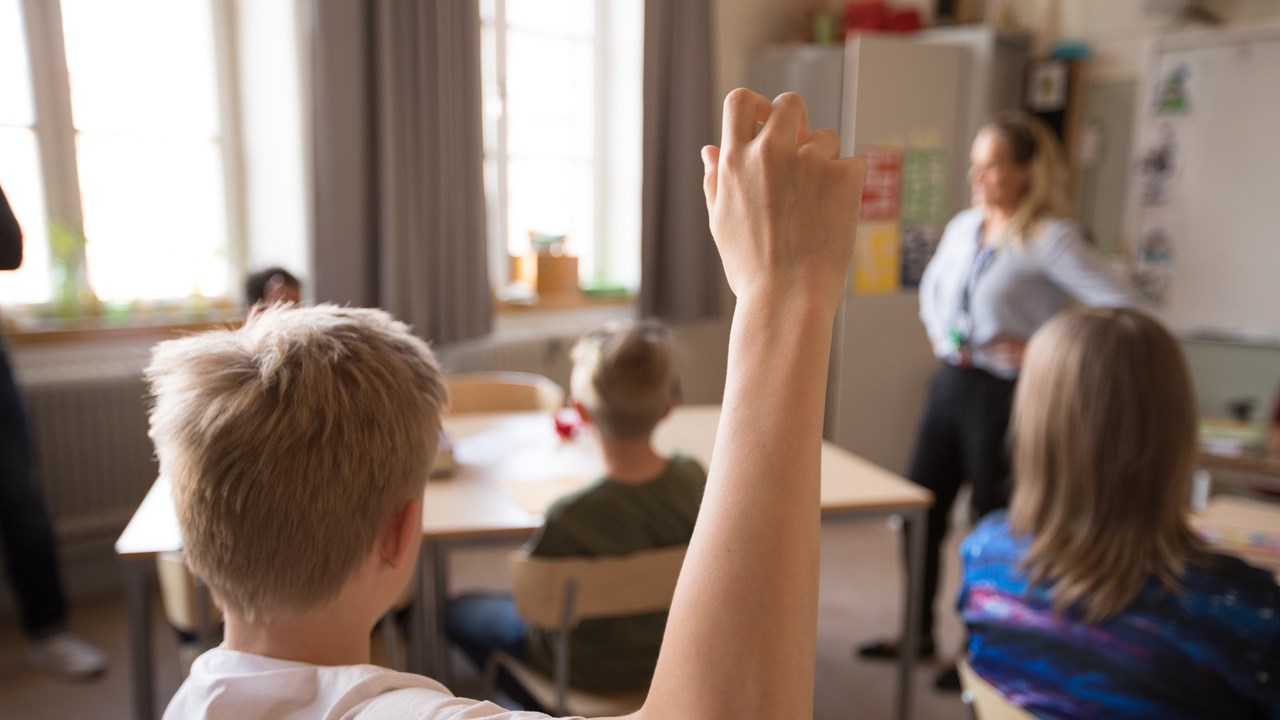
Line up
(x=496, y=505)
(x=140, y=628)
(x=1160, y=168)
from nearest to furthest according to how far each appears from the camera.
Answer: (x=140, y=628)
(x=496, y=505)
(x=1160, y=168)

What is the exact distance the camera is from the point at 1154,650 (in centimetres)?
115

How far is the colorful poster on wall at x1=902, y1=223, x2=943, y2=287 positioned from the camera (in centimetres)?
314

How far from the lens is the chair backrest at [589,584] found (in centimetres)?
152

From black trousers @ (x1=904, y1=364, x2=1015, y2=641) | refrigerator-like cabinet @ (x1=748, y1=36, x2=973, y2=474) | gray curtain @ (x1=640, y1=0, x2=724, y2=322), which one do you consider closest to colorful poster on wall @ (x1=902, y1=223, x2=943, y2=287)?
refrigerator-like cabinet @ (x1=748, y1=36, x2=973, y2=474)

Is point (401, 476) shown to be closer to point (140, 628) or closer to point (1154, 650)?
point (1154, 650)

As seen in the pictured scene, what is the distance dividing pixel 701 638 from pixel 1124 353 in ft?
3.49

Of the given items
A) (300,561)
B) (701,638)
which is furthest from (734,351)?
(300,561)

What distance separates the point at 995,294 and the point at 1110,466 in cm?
133

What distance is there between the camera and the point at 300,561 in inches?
26.5

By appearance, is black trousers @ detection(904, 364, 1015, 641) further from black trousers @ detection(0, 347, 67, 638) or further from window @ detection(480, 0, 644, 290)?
black trousers @ detection(0, 347, 67, 638)

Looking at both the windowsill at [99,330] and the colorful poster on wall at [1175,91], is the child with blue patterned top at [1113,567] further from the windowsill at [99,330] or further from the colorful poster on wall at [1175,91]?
the colorful poster on wall at [1175,91]

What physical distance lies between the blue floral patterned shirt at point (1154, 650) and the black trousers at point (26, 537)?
105 inches

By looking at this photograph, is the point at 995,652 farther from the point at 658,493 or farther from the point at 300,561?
the point at 300,561

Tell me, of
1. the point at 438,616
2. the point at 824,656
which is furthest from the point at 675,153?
the point at 438,616
